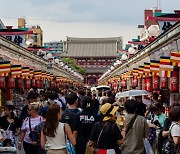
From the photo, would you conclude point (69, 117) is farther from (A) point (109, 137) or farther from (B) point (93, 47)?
(B) point (93, 47)

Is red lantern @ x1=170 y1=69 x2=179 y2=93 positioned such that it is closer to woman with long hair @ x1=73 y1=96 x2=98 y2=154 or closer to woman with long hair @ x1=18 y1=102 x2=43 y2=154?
woman with long hair @ x1=73 y1=96 x2=98 y2=154

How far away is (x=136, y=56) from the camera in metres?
34.8

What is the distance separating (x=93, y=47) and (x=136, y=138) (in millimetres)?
134529

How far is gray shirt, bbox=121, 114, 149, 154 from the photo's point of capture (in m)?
9.08

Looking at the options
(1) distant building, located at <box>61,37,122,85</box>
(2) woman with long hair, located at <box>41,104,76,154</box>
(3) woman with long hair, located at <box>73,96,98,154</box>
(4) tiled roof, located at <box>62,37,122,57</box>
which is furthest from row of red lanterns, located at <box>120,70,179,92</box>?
(4) tiled roof, located at <box>62,37,122,57</box>

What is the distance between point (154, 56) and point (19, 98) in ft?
24.1

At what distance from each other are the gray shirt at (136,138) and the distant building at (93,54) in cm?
12464

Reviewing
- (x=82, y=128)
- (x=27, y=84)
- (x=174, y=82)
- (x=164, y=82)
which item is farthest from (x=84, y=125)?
(x=27, y=84)

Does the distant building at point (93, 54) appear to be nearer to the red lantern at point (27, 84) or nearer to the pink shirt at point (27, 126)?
the red lantern at point (27, 84)

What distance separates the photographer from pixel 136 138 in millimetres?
9156

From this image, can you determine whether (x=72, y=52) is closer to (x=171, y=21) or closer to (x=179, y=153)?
(x=171, y=21)

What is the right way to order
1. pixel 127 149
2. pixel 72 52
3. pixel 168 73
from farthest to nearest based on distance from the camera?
pixel 72 52 < pixel 168 73 < pixel 127 149

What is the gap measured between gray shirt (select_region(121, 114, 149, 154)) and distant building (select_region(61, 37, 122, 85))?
12464 cm

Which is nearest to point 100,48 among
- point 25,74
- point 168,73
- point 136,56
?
point 136,56
